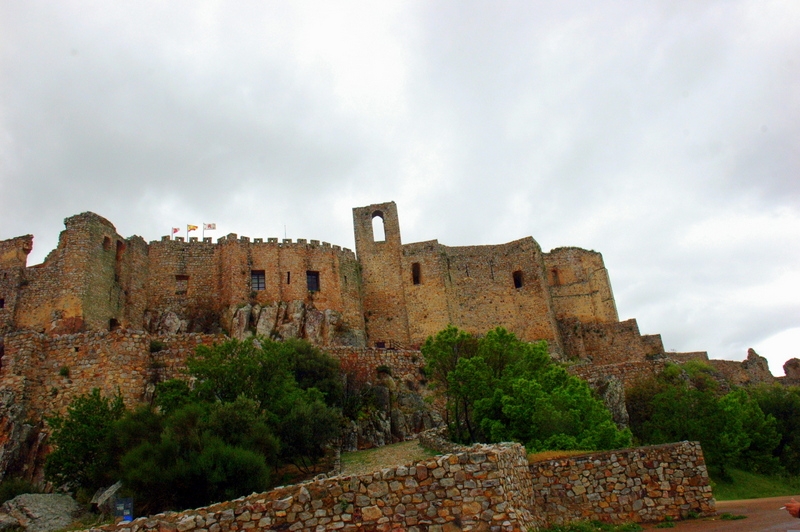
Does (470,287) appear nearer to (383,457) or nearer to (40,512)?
(383,457)

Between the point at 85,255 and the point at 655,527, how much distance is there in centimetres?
3128

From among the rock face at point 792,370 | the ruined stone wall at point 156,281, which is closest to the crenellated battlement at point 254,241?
the ruined stone wall at point 156,281

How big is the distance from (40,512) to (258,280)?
27.0 meters

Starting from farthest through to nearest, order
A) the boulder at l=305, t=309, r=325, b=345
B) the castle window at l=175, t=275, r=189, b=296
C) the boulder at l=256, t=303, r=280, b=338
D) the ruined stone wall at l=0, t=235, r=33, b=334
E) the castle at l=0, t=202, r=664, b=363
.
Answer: the castle window at l=175, t=275, r=189, b=296 < the boulder at l=305, t=309, r=325, b=345 < the boulder at l=256, t=303, r=280, b=338 < the castle at l=0, t=202, r=664, b=363 < the ruined stone wall at l=0, t=235, r=33, b=334

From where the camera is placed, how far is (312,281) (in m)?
42.3

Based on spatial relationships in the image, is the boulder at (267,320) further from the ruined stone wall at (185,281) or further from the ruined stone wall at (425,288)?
the ruined stone wall at (425,288)

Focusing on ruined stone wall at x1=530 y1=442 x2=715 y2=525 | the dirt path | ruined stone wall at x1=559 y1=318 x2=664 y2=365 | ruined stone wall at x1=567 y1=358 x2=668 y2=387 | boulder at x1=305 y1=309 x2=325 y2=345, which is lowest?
the dirt path

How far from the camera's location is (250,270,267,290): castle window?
1596 inches

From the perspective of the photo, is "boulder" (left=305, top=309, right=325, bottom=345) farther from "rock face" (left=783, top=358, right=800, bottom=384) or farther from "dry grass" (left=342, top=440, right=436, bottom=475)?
"rock face" (left=783, top=358, right=800, bottom=384)

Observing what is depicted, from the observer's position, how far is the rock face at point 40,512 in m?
13.9

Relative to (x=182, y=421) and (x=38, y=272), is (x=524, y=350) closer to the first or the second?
(x=182, y=421)

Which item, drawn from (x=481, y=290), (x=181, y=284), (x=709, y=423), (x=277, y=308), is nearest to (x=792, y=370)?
(x=481, y=290)

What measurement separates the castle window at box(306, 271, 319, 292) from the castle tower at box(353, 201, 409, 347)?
3818 millimetres

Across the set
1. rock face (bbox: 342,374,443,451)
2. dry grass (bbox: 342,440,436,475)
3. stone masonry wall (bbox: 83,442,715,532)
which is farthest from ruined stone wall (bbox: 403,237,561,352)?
stone masonry wall (bbox: 83,442,715,532)
